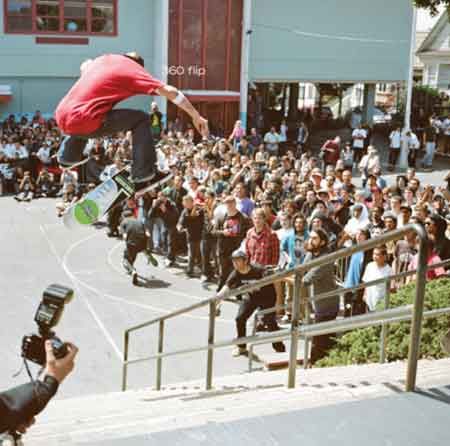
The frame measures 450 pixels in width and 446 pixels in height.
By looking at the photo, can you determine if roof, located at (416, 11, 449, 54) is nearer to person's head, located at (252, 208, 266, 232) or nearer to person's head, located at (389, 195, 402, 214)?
person's head, located at (389, 195, 402, 214)

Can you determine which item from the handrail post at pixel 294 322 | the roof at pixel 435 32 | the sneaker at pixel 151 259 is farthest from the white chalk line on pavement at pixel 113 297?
the roof at pixel 435 32

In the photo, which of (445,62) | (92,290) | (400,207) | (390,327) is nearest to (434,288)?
(390,327)

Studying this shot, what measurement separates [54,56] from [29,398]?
2627cm

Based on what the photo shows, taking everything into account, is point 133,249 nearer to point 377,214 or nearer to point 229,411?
point 377,214

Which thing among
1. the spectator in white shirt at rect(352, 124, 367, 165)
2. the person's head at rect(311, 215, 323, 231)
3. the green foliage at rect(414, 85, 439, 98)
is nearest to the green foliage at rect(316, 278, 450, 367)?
the person's head at rect(311, 215, 323, 231)

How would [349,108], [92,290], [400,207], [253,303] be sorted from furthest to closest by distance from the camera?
1. [349,108]
2. [92,290]
3. [400,207]
4. [253,303]

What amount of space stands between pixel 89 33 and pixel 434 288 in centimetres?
2377

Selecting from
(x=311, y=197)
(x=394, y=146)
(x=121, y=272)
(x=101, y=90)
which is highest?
(x=101, y=90)

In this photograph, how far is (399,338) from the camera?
276 inches

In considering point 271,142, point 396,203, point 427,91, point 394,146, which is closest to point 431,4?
point 396,203

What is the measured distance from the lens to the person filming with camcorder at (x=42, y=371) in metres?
3.88

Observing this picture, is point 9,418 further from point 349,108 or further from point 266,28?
point 349,108

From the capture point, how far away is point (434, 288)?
24.1 feet

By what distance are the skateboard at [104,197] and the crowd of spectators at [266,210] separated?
605mm
